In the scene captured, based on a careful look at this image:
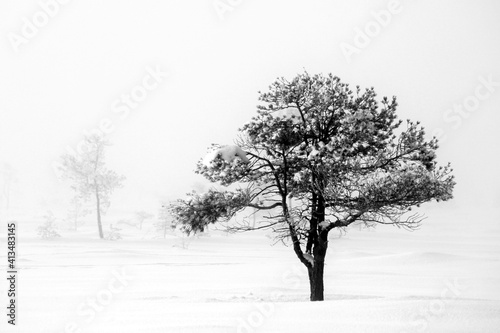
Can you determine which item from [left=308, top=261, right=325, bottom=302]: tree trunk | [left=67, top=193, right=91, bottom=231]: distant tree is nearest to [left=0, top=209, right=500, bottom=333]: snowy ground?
[left=308, top=261, right=325, bottom=302]: tree trunk

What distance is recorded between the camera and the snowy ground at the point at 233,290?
→ 7031mm

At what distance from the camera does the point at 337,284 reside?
20.6 metres

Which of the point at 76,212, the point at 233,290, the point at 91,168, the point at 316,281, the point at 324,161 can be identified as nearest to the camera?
the point at 324,161

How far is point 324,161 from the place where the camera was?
11.7 meters

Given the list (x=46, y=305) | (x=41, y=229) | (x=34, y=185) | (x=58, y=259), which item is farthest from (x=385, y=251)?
(x=34, y=185)

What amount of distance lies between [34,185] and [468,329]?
168922 mm

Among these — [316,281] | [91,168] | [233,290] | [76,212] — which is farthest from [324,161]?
[76,212]

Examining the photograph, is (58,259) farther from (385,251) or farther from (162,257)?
(385,251)

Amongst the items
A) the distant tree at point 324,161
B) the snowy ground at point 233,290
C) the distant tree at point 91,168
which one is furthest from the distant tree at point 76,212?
the distant tree at point 324,161

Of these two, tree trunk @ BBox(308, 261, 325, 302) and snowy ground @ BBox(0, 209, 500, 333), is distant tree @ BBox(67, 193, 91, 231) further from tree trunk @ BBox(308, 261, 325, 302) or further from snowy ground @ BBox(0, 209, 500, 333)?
tree trunk @ BBox(308, 261, 325, 302)

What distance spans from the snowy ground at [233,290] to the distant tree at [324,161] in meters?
2.46

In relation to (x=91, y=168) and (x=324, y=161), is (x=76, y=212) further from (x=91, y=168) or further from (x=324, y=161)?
(x=324, y=161)

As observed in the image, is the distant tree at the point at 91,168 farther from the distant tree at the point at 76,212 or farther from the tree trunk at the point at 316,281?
the tree trunk at the point at 316,281

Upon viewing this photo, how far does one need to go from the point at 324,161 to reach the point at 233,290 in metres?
8.58
